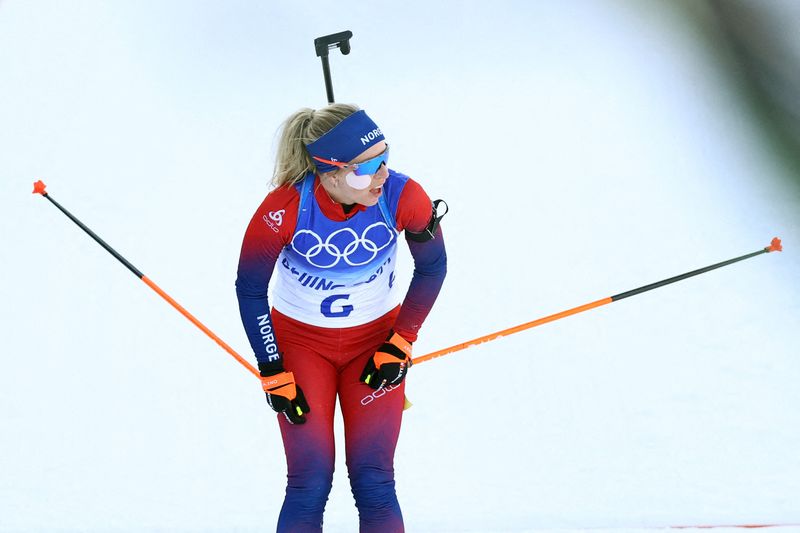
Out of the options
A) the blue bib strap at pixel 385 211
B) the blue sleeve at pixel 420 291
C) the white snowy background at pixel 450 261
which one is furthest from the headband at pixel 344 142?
the white snowy background at pixel 450 261

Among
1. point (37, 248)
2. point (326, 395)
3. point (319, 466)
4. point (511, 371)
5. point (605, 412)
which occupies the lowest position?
point (319, 466)

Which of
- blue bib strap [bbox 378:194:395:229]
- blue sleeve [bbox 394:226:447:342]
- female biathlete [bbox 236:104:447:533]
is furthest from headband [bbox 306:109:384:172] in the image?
blue sleeve [bbox 394:226:447:342]

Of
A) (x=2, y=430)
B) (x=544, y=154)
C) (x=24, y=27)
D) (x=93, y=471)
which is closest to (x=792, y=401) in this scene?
(x=544, y=154)

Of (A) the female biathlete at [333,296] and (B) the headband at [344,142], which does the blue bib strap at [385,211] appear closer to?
(A) the female biathlete at [333,296]

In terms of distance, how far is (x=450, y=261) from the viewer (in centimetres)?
374

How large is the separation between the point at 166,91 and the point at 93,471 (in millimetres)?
1671

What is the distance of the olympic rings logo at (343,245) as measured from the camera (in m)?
2.02

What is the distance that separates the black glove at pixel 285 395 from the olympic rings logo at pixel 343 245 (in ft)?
0.83

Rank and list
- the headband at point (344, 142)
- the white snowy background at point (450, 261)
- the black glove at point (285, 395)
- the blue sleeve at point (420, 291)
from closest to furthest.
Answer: the headband at point (344, 142) → the black glove at point (285, 395) → the blue sleeve at point (420, 291) → the white snowy background at point (450, 261)

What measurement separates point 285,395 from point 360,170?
509mm

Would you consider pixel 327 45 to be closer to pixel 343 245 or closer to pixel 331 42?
pixel 331 42

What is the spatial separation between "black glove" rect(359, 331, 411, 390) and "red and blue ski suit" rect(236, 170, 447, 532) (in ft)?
0.09

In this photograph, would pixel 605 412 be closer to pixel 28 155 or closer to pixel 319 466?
pixel 319 466

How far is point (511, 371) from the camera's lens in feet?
11.1
